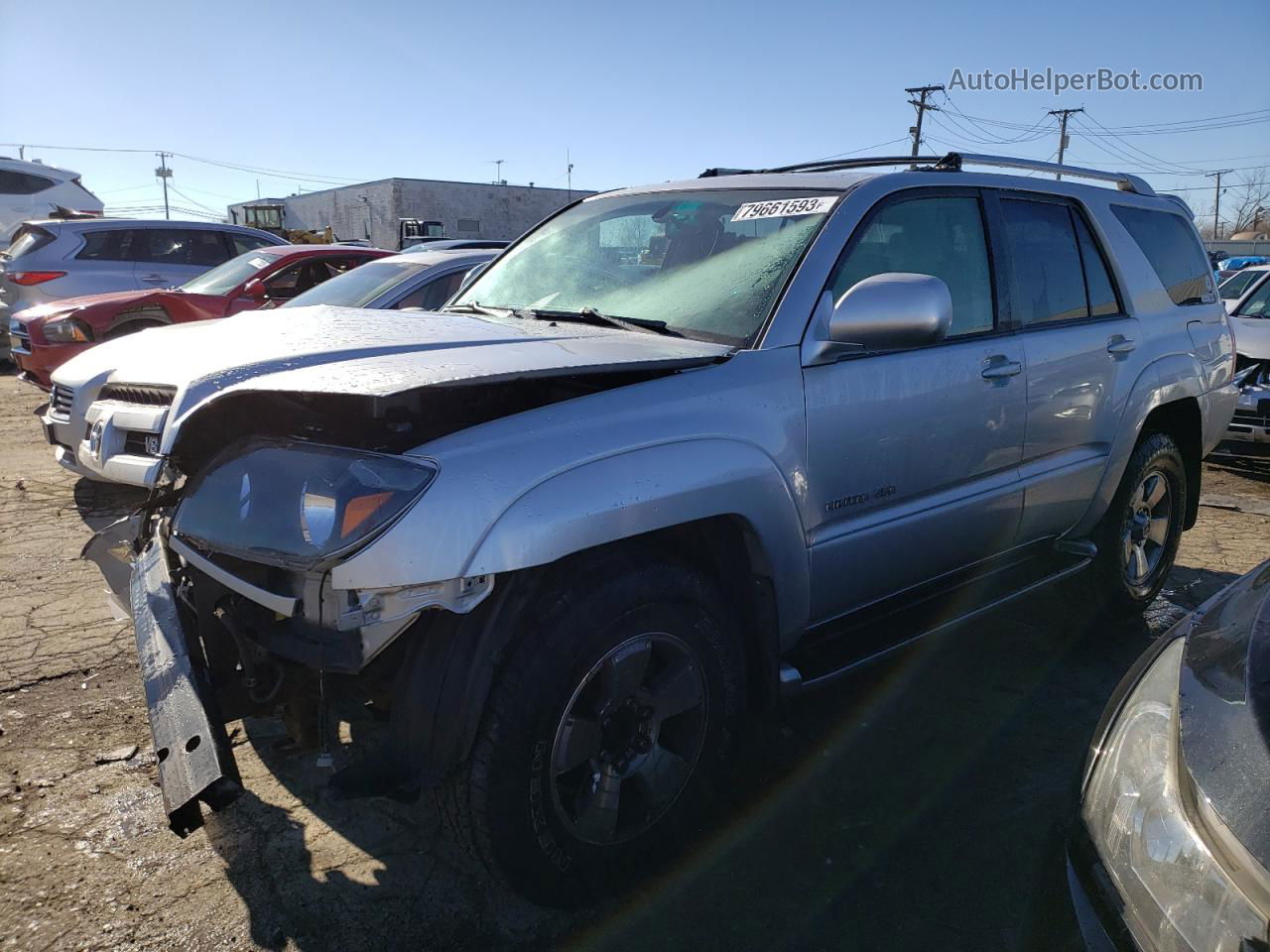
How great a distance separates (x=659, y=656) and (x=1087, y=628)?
2869 mm

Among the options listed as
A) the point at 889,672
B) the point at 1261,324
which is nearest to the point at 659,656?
the point at 889,672

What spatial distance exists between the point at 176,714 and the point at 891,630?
206cm

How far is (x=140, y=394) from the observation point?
12.8 feet

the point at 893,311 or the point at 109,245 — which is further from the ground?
the point at 109,245

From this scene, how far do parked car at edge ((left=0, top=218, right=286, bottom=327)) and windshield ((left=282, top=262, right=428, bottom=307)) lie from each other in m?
4.99

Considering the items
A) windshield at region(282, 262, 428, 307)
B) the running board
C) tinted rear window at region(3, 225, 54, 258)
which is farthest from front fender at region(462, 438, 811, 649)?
tinted rear window at region(3, 225, 54, 258)

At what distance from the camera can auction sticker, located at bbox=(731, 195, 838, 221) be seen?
9.48 feet

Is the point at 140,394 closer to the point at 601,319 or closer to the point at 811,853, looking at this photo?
the point at 601,319

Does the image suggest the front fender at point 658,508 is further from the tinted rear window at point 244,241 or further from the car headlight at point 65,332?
the tinted rear window at point 244,241

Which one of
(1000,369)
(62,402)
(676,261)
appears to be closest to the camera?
(676,261)

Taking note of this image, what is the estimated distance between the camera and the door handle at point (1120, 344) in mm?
3730

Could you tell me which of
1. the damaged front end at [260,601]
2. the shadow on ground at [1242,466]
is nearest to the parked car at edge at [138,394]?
the damaged front end at [260,601]

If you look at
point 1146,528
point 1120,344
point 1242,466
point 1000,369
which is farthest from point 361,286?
point 1242,466

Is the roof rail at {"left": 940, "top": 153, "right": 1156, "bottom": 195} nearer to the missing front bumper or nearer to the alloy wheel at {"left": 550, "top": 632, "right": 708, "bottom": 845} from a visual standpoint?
the alloy wheel at {"left": 550, "top": 632, "right": 708, "bottom": 845}
